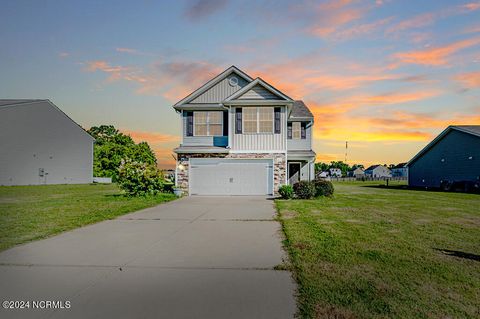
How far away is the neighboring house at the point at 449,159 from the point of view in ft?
84.5

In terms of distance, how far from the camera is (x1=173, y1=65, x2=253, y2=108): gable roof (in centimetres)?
1989

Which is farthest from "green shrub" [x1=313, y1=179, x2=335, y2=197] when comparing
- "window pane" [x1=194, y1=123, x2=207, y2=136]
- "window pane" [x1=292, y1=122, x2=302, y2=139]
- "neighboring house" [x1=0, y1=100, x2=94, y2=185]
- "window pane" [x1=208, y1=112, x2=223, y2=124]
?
"neighboring house" [x1=0, y1=100, x2=94, y2=185]

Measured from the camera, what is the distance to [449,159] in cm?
2866

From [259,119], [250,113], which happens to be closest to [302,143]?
[259,119]

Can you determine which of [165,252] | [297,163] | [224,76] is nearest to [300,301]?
[165,252]

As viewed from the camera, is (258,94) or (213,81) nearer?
(258,94)

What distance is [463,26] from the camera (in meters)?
13.6

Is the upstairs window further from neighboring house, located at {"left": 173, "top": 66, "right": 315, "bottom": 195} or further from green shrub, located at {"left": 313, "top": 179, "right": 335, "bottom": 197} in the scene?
green shrub, located at {"left": 313, "top": 179, "right": 335, "bottom": 197}

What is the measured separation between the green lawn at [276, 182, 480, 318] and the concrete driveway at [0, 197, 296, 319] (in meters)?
0.46

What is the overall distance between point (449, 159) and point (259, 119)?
21.8 meters

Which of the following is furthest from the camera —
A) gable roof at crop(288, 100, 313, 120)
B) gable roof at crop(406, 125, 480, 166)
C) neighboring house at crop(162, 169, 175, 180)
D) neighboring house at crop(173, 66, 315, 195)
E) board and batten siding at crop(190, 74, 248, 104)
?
gable roof at crop(406, 125, 480, 166)

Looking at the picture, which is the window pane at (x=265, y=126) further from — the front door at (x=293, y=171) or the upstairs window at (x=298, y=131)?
the front door at (x=293, y=171)

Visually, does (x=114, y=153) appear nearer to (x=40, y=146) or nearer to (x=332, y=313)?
(x=40, y=146)

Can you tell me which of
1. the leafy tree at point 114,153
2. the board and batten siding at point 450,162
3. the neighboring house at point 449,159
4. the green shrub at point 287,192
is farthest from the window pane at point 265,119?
the leafy tree at point 114,153
